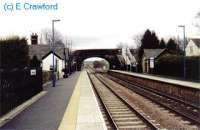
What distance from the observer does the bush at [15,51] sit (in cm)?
3108

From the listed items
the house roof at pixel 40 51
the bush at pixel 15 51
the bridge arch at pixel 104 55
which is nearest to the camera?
the bush at pixel 15 51

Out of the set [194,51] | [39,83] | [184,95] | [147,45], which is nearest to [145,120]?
[184,95]

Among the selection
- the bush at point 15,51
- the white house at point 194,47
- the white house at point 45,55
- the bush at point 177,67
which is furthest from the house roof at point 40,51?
the bush at point 15,51

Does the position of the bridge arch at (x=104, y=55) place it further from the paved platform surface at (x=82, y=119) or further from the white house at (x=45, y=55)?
the paved platform surface at (x=82, y=119)

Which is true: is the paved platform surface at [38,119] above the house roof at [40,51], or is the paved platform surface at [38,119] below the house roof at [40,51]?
below

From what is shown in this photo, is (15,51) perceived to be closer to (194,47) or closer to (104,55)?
(194,47)

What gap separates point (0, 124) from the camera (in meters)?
14.6

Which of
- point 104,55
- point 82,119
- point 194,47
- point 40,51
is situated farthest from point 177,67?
point 104,55

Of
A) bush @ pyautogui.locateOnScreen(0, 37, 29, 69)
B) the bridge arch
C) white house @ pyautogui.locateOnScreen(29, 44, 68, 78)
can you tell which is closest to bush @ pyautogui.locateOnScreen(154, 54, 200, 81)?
bush @ pyautogui.locateOnScreen(0, 37, 29, 69)

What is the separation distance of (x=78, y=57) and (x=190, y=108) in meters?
122

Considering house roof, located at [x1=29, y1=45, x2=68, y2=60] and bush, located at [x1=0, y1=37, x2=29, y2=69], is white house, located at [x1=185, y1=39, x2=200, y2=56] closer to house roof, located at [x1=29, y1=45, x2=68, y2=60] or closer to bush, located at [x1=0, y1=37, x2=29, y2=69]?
house roof, located at [x1=29, y1=45, x2=68, y2=60]

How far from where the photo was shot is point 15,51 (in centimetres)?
3328

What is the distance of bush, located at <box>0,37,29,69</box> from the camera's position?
3108 cm

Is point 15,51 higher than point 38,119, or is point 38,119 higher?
point 15,51
